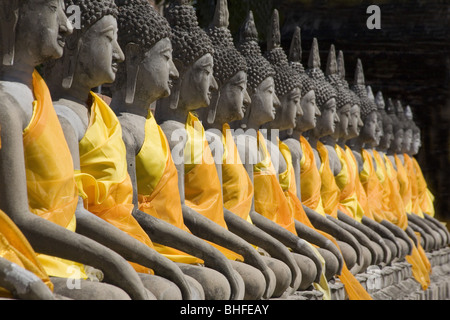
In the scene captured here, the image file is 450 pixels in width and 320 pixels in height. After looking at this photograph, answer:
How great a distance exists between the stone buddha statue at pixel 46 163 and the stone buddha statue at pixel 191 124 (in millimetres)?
1520

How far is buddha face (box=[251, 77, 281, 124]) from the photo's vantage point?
23.1 ft

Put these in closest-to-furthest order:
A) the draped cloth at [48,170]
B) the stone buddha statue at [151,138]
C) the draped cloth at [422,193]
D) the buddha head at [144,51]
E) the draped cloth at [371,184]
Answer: the draped cloth at [48,170], the stone buddha statue at [151,138], the buddha head at [144,51], the draped cloth at [371,184], the draped cloth at [422,193]

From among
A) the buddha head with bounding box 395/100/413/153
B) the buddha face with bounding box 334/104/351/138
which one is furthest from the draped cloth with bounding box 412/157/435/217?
the buddha face with bounding box 334/104/351/138

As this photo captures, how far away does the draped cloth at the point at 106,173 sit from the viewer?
4.64 m

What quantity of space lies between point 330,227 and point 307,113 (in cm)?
102

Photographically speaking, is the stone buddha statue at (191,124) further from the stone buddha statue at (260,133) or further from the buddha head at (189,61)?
the stone buddha statue at (260,133)

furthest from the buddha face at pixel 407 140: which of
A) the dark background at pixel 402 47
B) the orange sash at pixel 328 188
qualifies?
the orange sash at pixel 328 188

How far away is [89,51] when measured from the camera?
15.3 ft

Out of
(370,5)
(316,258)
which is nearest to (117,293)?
(316,258)

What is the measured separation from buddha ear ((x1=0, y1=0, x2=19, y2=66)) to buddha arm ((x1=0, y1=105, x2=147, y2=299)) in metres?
0.32

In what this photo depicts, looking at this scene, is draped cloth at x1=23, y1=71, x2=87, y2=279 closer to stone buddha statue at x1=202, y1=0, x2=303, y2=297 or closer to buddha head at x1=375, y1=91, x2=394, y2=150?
stone buddha statue at x1=202, y1=0, x2=303, y2=297

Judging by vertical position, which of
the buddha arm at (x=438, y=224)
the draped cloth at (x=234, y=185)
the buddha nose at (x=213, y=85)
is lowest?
the buddha arm at (x=438, y=224)

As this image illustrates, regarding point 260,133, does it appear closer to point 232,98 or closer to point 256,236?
point 232,98

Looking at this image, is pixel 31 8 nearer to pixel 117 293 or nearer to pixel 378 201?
pixel 117 293
